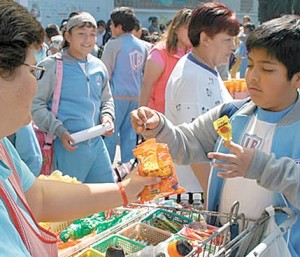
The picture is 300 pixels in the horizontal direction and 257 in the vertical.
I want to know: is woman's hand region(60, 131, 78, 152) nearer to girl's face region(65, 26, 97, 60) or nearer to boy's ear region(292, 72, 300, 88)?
girl's face region(65, 26, 97, 60)

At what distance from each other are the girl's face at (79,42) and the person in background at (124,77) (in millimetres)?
1325

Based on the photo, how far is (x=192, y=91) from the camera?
260 cm

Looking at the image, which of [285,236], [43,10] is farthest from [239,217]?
[43,10]

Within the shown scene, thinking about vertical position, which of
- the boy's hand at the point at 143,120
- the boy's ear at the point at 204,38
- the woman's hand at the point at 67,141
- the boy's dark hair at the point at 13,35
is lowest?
the woman's hand at the point at 67,141

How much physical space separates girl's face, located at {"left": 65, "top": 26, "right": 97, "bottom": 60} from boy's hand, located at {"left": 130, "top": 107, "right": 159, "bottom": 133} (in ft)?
5.27

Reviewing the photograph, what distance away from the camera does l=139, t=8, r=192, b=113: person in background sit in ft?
11.4

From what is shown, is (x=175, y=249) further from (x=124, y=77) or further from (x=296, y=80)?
(x=124, y=77)

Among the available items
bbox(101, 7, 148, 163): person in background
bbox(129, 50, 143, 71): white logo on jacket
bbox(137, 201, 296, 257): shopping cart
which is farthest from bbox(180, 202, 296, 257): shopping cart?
bbox(129, 50, 143, 71): white logo on jacket

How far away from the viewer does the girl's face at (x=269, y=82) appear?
5.52ft

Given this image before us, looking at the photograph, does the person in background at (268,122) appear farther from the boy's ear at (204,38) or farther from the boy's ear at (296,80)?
the boy's ear at (204,38)

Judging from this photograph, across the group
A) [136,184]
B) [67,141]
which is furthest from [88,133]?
[136,184]

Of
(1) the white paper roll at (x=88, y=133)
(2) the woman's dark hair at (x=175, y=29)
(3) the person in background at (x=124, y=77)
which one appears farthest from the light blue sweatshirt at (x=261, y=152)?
(3) the person in background at (x=124, y=77)

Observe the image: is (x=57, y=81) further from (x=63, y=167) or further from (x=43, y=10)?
(x=43, y=10)

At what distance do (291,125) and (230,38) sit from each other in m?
1.19
